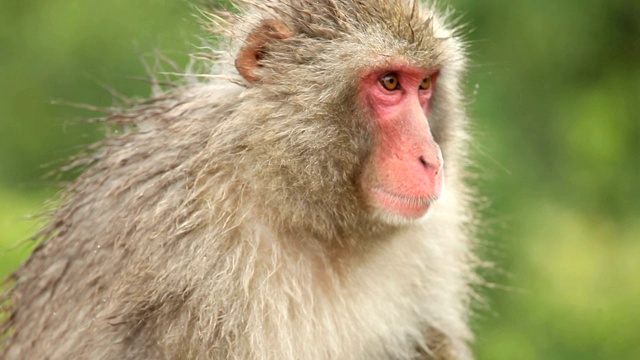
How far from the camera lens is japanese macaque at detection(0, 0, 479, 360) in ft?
15.5

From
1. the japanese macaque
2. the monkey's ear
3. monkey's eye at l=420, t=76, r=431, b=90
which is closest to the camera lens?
the japanese macaque

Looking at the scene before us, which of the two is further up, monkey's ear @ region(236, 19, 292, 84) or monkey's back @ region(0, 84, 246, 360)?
monkey's ear @ region(236, 19, 292, 84)

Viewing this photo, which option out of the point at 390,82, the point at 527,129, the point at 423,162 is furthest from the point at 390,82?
the point at 527,129

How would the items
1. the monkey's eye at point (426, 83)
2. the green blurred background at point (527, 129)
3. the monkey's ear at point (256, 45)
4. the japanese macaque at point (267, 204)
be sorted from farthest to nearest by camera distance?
the green blurred background at point (527, 129) < the monkey's eye at point (426, 83) < the monkey's ear at point (256, 45) < the japanese macaque at point (267, 204)

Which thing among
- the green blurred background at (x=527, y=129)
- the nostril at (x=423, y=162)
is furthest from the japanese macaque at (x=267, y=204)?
the green blurred background at (x=527, y=129)

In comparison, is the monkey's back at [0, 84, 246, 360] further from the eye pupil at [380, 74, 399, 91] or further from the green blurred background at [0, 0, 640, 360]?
the green blurred background at [0, 0, 640, 360]

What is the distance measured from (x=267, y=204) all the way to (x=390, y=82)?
2.29 ft

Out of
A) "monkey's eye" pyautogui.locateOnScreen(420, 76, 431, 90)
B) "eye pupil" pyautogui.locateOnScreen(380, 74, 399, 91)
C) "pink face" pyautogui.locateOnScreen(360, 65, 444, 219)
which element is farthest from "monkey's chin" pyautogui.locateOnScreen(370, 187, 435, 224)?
"monkey's eye" pyautogui.locateOnScreen(420, 76, 431, 90)

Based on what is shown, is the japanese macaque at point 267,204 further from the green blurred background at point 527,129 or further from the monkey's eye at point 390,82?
the green blurred background at point 527,129

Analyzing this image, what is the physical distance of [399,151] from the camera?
15.6ft

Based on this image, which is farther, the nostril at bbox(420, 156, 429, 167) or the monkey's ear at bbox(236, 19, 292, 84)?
the monkey's ear at bbox(236, 19, 292, 84)

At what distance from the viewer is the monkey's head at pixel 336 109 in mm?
4801

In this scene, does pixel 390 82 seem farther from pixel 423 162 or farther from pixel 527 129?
pixel 527 129

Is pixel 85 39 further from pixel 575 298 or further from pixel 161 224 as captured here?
pixel 161 224
